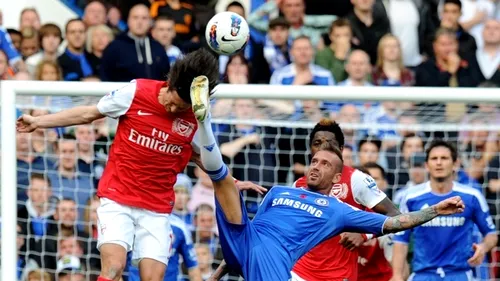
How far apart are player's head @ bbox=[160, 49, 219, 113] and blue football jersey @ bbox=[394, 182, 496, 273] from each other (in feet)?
10.3

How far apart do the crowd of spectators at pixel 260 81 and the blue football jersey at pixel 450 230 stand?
2.36ft

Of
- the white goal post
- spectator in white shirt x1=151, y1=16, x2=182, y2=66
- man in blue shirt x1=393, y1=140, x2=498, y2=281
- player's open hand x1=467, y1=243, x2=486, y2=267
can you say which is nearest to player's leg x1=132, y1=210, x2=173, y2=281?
the white goal post

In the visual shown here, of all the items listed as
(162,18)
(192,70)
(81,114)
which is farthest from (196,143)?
(162,18)

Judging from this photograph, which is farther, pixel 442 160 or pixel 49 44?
pixel 49 44

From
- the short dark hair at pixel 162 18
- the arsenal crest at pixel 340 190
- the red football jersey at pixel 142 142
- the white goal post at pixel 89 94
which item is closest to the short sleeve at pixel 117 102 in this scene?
the red football jersey at pixel 142 142

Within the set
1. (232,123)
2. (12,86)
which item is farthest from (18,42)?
(12,86)

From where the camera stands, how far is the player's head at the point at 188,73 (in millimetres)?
9578

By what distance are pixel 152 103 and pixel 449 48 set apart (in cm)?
577

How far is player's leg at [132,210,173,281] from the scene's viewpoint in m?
10.1

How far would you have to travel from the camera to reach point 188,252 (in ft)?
40.6

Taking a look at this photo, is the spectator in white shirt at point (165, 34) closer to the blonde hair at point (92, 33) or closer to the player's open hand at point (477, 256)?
the blonde hair at point (92, 33)

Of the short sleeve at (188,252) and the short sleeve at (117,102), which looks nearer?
the short sleeve at (117,102)

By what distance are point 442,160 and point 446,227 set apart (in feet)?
1.92

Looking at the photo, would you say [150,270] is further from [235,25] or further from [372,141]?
[372,141]
